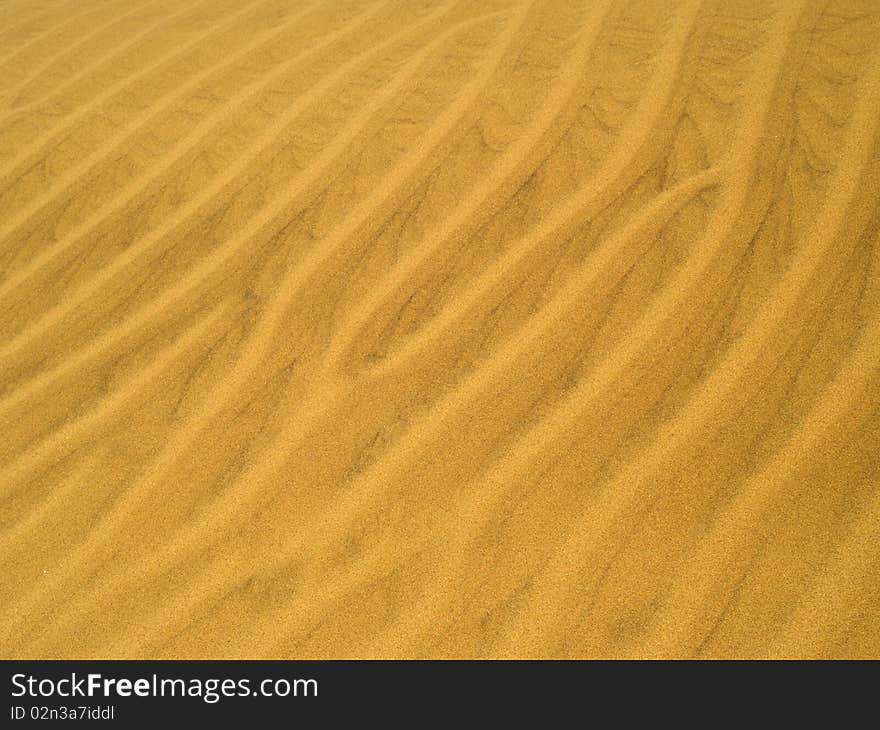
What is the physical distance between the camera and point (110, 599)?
159 cm

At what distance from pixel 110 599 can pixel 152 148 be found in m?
1.56

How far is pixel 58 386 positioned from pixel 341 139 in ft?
3.54

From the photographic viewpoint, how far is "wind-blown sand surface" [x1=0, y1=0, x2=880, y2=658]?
1.52 meters

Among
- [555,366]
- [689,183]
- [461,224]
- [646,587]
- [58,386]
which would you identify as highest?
[689,183]

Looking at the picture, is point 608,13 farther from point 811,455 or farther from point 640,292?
point 811,455

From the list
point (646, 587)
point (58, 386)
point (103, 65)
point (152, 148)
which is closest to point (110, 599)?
point (58, 386)

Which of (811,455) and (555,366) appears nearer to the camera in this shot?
(811,455)

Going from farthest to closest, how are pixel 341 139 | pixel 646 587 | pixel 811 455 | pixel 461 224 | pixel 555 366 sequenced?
pixel 341 139, pixel 461 224, pixel 555 366, pixel 811 455, pixel 646 587

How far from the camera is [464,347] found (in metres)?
1.90

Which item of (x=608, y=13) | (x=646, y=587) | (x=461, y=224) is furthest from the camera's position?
(x=608, y=13)

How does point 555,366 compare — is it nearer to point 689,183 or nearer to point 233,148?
point 689,183

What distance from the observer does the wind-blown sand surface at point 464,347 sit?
1.52m
